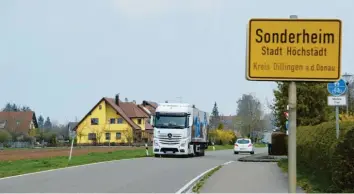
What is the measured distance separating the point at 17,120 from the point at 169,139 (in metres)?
90.3

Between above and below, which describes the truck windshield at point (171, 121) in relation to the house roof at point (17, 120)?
below

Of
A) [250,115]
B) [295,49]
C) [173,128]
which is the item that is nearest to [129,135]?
[250,115]

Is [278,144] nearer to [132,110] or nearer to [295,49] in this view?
[295,49]

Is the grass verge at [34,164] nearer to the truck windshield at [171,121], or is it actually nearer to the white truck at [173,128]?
the white truck at [173,128]

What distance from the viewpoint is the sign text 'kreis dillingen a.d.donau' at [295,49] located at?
4.89m

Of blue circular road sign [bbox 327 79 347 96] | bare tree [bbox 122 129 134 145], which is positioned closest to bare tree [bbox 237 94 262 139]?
bare tree [bbox 122 129 134 145]

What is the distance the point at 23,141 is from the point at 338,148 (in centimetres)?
9225

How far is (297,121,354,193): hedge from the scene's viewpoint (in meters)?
12.3

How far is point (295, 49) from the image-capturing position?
495 cm

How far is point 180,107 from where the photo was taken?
38.6 m

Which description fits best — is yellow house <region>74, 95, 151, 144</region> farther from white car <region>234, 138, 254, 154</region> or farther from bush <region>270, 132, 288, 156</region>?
bush <region>270, 132, 288, 156</region>

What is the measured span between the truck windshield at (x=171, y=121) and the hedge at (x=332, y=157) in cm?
2087

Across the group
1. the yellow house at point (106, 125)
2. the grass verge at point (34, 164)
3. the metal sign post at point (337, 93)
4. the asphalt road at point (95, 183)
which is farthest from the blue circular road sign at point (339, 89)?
the yellow house at point (106, 125)

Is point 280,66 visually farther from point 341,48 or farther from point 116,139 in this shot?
point 116,139
